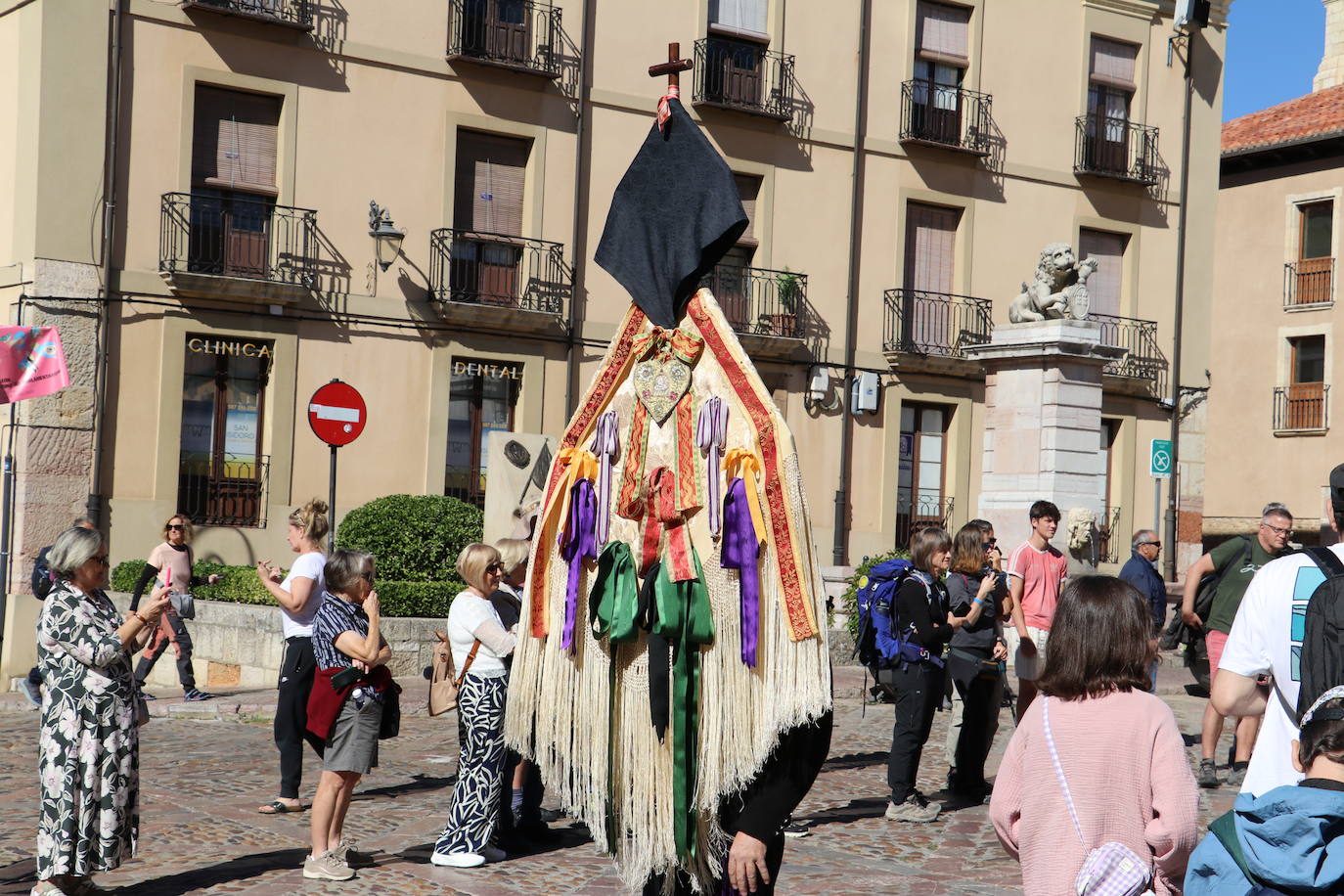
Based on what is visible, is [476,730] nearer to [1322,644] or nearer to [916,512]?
[1322,644]

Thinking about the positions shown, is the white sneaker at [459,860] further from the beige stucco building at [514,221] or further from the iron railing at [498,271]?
the iron railing at [498,271]

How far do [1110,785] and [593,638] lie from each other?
4.70 feet

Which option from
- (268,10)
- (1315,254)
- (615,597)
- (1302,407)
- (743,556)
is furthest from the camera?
(1302,407)

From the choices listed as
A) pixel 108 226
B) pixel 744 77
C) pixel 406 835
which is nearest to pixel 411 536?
pixel 108 226

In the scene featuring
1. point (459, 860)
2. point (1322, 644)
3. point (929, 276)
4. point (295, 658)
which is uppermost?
point (929, 276)

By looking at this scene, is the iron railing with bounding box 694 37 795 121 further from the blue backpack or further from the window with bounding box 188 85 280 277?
the blue backpack

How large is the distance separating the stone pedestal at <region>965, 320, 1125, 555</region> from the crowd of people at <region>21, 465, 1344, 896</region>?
116 inches

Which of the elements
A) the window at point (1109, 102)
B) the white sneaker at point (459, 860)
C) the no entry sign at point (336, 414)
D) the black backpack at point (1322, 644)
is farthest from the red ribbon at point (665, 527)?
the window at point (1109, 102)

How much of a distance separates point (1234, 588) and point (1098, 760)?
6893mm

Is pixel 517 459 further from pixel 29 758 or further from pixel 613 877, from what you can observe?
pixel 613 877

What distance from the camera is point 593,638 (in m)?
4.46

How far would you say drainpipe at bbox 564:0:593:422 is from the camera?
2234 cm

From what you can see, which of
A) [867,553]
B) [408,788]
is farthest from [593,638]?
[867,553]

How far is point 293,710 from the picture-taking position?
900cm
